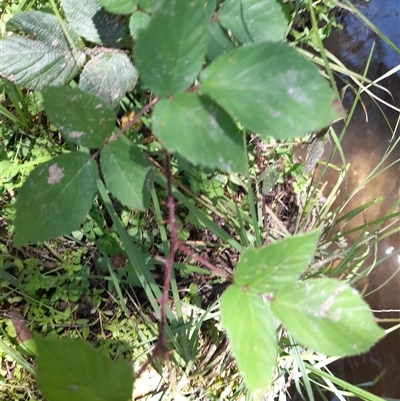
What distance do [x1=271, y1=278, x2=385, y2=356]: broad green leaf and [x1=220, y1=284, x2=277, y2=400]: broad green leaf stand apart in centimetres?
3

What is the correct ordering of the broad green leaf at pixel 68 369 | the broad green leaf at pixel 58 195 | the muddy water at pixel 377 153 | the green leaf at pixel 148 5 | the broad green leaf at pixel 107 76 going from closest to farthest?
the broad green leaf at pixel 68 369
the broad green leaf at pixel 58 195
the green leaf at pixel 148 5
the broad green leaf at pixel 107 76
the muddy water at pixel 377 153

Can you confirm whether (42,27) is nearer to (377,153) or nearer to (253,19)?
(253,19)

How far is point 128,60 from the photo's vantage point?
949 millimetres

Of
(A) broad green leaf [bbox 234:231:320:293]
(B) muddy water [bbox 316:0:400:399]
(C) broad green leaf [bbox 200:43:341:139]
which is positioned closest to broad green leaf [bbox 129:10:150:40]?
(C) broad green leaf [bbox 200:43:341:139]

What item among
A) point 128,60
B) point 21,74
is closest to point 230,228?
point 128,60

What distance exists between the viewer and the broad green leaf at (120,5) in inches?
32.4

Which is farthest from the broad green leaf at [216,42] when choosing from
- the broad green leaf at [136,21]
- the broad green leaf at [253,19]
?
the broad green leaf at [136,21]

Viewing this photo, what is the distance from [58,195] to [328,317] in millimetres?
498

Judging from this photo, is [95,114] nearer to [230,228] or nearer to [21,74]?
[21,74]

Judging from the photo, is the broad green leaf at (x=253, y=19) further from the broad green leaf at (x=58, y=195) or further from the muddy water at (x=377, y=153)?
the muddy water at (x=377, y=153)

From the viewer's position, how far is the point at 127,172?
0.74m

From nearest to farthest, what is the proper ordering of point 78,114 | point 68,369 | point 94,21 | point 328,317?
point 68,369 < point 328,317 < point 78,114 < point 94,21

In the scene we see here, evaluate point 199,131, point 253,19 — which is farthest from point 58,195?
point 253,19

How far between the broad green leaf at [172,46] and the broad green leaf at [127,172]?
0.17 meters
